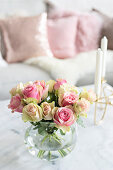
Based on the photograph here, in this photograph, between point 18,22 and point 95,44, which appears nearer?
point 18,22

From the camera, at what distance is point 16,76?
1.76 m

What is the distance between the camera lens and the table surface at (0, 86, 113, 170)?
0.79m

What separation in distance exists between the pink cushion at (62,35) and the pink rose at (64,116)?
1.51 metres

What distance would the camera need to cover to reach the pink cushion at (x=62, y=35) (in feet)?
6.95

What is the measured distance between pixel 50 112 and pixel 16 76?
3.64ft

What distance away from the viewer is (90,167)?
78 centimetres

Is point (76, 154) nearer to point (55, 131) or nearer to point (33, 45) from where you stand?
point (55, 131)

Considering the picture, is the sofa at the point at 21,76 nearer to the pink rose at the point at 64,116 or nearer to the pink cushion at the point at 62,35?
the pink cushion at the point at 62,35

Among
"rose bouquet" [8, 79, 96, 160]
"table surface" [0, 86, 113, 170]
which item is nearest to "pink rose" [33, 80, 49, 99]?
"rose bouquet" [8, 79, 96, 160]

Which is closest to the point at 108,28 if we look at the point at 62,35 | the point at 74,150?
the point at 62,35

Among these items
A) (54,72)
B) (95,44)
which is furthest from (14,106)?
(95,44)

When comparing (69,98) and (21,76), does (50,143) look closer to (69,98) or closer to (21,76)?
(69,98)

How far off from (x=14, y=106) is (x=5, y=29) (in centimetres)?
147

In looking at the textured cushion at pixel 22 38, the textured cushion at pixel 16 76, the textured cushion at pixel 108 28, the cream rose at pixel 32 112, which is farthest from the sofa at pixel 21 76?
the cream rose at pixel 32 112
